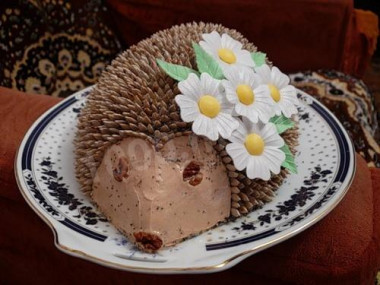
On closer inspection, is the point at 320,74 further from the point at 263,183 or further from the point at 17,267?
the point at 17,267

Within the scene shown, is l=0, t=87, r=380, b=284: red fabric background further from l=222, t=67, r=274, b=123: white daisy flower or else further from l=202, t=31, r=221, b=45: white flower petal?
l=202, t=31, r=221, b=45: white flower petal

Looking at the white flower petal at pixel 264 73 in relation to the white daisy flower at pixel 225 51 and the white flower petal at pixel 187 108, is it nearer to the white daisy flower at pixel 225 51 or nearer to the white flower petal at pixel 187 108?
the white daisy flower at pixel 225 51

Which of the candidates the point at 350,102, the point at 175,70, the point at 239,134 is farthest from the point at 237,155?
the point at 350,102

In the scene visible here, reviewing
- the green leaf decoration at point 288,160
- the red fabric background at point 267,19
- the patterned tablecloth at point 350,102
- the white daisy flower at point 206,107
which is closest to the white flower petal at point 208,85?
the white daisy flower at point 206,107

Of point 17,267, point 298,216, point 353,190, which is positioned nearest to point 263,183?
point 298,216

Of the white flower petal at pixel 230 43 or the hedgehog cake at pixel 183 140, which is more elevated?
the white flower petal at pixel 230 43
